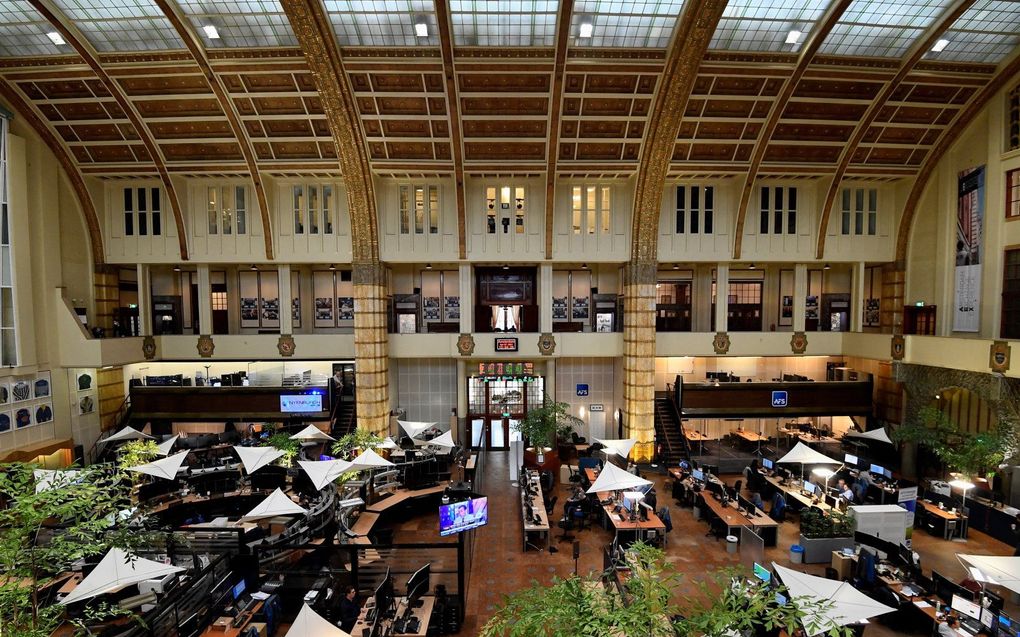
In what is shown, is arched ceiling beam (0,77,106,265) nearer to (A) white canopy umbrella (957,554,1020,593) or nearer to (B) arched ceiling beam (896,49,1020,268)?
(A) white canopy umbrella (957,554,1020,593)

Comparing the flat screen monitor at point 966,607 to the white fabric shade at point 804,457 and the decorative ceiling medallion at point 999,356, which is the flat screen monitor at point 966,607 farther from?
the decorative ceiling medallion at point 999,356

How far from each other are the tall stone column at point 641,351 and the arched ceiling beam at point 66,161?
78.4 ft

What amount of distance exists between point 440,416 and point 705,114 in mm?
17831

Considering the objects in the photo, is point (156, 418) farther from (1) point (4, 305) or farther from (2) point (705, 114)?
(2) point (705, 114)

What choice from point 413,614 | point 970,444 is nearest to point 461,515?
point 413,614

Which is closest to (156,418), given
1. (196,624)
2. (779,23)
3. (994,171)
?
(196,624)

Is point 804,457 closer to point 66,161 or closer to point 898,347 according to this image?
point 898,347

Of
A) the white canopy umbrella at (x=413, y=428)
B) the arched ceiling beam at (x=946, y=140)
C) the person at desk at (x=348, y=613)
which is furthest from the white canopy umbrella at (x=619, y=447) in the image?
the arched ceiling beam at (x=946, y=140)

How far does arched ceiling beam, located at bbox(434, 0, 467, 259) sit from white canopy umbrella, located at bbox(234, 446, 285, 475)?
1089cm

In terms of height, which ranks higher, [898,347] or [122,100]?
[122,100]

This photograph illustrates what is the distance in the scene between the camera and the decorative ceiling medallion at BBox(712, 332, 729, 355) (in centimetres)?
2259

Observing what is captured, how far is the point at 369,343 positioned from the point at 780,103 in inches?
748

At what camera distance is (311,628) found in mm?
7988

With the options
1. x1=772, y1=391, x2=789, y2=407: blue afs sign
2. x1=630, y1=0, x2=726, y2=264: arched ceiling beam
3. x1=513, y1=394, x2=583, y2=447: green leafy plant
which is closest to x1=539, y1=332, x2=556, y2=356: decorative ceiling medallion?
x1=513, y1=394, x2=583, y2=447: green leafy plant
